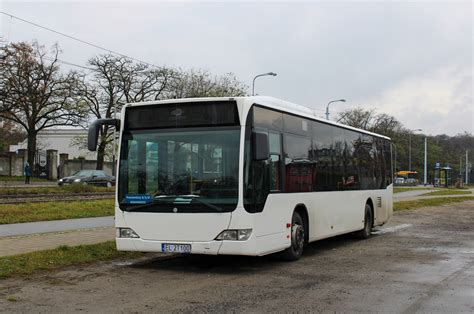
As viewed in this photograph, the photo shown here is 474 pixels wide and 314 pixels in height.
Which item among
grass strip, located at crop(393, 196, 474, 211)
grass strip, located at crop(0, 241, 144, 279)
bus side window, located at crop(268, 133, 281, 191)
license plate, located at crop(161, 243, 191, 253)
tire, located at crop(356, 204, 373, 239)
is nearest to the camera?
grass strip, located at crop(0, 241, 144, 279)

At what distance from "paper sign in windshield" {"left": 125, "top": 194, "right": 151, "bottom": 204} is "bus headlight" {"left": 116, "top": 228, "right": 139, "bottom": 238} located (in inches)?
19.3

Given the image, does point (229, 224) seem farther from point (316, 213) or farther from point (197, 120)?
point (316, 213)

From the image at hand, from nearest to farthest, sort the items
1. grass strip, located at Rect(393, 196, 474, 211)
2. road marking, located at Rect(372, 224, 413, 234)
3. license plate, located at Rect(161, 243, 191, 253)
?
1. license plate, located at Rect(161, 243, 191, 253)
2. road marking, located at Rect(372, 224, 413, 234)
3. grass strip, located at Rect(393, 196, 474, 211)

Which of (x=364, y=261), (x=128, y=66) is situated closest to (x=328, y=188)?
(x=364, y=261)

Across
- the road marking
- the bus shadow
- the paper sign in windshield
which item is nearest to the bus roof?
the paper sign in windshield

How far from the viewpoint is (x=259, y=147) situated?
9422 mm

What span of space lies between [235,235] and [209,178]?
1.04 meters

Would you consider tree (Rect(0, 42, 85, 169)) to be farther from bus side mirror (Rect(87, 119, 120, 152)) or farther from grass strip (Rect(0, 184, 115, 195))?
bus side mirror (Rect(87, 119, 120, 152))

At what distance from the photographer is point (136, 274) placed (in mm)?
9430

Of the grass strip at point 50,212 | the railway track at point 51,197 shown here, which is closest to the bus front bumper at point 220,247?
the grass strip at point 50,212

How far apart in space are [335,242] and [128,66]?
4025cm

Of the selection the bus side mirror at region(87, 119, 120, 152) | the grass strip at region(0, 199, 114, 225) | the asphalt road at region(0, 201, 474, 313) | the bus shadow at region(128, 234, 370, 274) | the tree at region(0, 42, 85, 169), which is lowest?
the bus shadow at region(128, 234, 370, 274)

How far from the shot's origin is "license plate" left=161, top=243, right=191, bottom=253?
9.33 meters

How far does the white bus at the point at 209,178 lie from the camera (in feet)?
30.3
